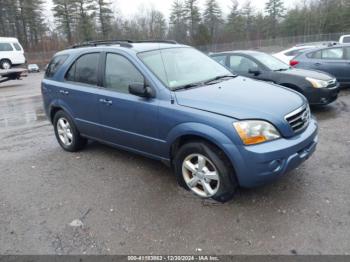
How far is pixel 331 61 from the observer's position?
9555 mm

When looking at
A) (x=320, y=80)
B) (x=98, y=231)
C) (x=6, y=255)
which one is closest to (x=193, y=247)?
(x=98, y=231)

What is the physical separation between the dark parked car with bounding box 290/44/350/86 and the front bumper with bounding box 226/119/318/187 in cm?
727

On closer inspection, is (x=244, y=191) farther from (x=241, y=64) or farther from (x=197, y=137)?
(x=241, y=64)

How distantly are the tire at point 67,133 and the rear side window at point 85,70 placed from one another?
675mm

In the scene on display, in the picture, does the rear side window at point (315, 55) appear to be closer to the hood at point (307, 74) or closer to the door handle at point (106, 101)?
the hood at point (307, 74)

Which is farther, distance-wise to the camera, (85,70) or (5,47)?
(5,47)

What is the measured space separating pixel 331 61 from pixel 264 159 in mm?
7862

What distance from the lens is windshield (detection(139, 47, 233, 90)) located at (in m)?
4.00

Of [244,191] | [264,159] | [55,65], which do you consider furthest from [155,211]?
[55,65]

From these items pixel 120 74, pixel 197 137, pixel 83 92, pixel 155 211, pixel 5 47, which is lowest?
pixel 155 211

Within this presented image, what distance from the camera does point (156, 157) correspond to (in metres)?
4.08

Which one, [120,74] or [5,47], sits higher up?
[5,47]

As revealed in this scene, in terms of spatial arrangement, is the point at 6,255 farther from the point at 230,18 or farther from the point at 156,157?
the point at 230,18

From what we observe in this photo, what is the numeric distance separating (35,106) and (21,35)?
5562 cm
